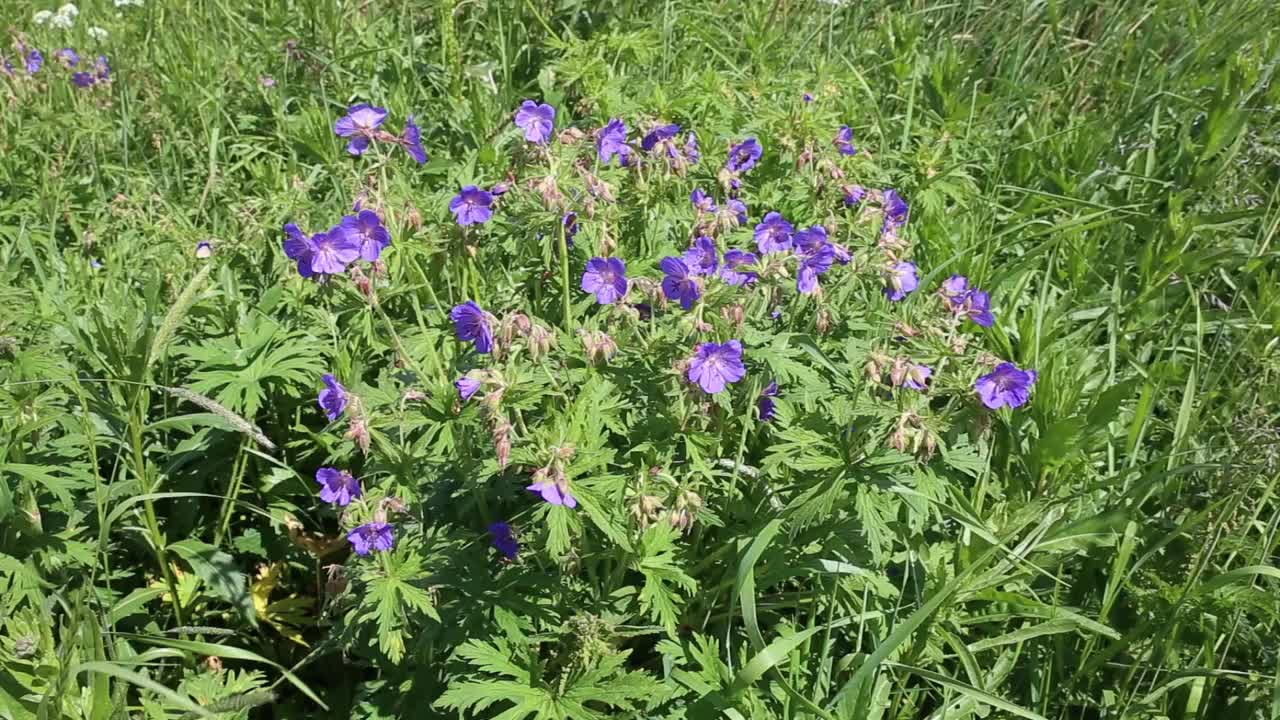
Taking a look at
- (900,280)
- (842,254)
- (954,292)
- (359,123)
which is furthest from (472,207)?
(954,292)

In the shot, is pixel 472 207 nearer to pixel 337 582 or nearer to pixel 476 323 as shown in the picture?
pixel 476 323

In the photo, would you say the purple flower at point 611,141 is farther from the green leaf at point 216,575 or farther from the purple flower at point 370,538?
the green leaf at point 216,575

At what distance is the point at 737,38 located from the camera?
4.11 m

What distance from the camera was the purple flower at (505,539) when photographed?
196 centimetres

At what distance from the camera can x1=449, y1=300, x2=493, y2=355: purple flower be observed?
5.97ft

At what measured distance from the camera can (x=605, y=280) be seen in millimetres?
1996

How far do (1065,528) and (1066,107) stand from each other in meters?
2.38

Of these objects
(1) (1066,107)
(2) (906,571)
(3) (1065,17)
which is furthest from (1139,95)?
(2) (906,571)

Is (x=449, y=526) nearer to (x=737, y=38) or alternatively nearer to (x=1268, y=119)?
(x=737, y=38)

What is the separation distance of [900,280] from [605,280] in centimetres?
64

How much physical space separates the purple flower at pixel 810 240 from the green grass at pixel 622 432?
6.5 inches

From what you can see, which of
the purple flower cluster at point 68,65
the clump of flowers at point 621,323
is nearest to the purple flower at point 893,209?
the clump of flowers at point 621,323

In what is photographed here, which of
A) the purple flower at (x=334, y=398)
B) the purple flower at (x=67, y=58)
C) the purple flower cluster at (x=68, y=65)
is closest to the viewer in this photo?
the purple flower at (x=334, y=398)

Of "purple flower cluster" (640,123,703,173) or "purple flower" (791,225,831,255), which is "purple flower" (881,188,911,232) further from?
"purple flower cluster" (640,123,703,173)
